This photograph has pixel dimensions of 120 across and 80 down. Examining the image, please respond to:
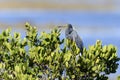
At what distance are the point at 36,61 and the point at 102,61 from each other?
1657 mm

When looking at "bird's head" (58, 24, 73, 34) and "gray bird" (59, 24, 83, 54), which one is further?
"bird's head" (58, 24, 73, 34)

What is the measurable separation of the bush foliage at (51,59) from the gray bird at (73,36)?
258 mm

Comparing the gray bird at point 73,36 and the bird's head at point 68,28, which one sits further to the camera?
the bird's head at point 68,28

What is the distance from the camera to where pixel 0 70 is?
14656mm

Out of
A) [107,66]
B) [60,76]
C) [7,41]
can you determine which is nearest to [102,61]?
[107,66]

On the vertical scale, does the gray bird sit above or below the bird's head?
below

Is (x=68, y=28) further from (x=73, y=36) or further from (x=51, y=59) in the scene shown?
(x=51, y=59)

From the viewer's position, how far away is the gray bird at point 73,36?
14.4m

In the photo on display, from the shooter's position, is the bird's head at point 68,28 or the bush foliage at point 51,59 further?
the bird's head at point 68,28

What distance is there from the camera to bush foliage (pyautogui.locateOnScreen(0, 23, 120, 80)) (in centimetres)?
1381

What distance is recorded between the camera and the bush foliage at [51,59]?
13812 mm

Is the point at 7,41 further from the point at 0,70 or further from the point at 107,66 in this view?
the point at 107,66

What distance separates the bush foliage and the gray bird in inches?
10.2

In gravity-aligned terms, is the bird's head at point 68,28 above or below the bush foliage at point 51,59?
above
